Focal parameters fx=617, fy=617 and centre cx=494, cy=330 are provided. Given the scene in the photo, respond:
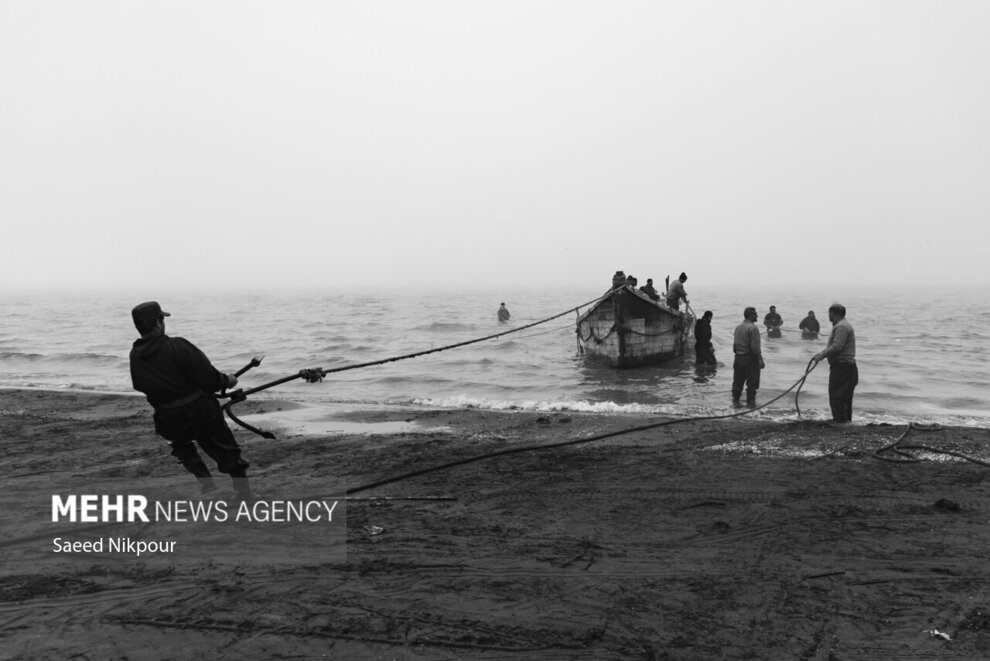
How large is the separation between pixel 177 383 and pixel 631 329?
13.5 metres

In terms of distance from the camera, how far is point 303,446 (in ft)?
25.8

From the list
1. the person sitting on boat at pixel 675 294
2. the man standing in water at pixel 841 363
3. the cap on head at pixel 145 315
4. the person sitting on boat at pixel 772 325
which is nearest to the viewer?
the cap on head at pixel 145 315

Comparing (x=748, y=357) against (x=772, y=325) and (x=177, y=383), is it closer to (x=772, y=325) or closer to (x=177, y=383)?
(x=177, y=383)

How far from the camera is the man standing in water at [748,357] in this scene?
36.6 feet

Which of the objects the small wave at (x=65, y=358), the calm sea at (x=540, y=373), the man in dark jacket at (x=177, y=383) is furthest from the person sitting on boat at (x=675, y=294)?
the small wave at (x=65, y=358)

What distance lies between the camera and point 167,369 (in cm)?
444

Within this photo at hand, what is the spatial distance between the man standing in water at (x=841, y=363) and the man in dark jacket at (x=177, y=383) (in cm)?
765

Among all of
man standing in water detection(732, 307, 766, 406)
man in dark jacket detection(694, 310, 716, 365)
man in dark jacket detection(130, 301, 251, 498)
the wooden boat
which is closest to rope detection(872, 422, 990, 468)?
man standing in water detection(732, 307, 766, 406)

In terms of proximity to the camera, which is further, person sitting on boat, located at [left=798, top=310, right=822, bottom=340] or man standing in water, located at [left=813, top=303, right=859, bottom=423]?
person sitting on boat, located at [left=798, top=310, right=822, bottom=340]

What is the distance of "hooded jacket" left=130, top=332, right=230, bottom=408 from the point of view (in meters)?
4.41

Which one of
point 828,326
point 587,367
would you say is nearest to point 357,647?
point 587,367

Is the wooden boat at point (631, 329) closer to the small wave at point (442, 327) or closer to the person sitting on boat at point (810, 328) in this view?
the person sitting on boat at point (810, 328)

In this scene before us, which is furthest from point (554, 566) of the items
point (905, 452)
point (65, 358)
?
point (65, 358)
